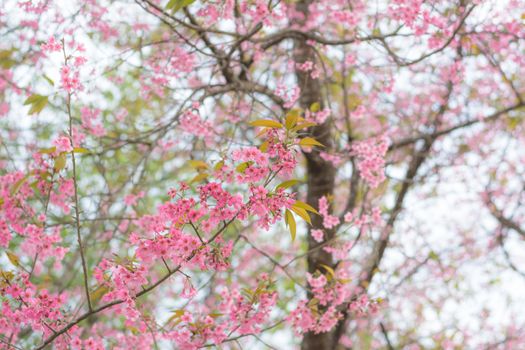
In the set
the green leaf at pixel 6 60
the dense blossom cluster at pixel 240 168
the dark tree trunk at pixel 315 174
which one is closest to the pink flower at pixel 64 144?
the dense blossom cluster at pixel 240 168

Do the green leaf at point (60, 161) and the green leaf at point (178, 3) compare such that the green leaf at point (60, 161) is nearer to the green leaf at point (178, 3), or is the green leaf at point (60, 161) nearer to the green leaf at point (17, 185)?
the green leaf at point (17, 185)

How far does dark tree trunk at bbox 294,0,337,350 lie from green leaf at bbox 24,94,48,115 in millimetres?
1764

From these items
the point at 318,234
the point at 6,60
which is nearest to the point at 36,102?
the point at 6,60

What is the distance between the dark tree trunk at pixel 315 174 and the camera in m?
3.98

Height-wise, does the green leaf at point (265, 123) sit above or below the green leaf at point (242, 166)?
above

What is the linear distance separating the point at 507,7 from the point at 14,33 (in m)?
3.68

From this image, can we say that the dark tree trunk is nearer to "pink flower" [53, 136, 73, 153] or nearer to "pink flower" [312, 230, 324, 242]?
"pink flower" [312, 230, 324, 242]

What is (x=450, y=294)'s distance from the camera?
6.25 m

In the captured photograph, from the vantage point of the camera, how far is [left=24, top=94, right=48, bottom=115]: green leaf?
114 inches

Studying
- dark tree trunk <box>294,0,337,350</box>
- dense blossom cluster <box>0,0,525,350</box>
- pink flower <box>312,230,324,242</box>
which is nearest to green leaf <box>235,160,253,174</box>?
dense blossom cluster <box>0,0,525,350</box>

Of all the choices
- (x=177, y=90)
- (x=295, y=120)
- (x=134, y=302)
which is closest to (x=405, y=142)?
(x=177, y=90)

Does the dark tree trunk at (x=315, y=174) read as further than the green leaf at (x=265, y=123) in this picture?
Yes

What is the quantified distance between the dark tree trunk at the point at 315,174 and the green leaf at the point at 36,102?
1764 millimetres

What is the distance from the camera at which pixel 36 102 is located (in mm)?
2928
